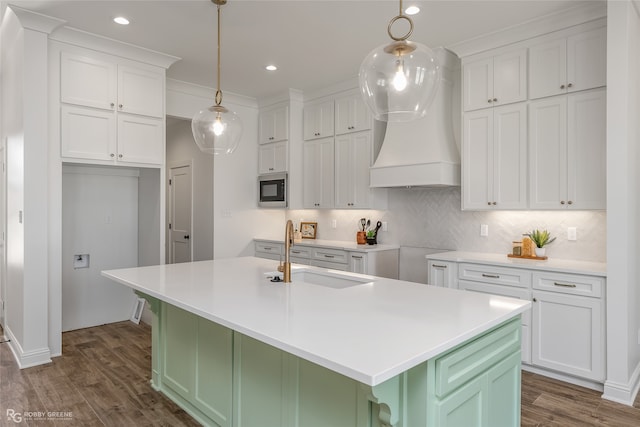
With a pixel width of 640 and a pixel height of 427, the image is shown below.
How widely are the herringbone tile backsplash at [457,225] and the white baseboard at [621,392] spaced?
0.97 m

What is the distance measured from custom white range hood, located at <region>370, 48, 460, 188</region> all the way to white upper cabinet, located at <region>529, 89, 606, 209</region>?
2.46ft

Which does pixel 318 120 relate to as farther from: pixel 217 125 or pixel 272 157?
pixel 217 125

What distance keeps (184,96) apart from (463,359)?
4.60 metres

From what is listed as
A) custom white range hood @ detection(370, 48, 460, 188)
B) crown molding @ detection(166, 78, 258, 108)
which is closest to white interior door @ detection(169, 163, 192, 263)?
crown molding @ detection(166, 78, 258, 108)

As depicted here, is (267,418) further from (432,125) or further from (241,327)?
(432,125)

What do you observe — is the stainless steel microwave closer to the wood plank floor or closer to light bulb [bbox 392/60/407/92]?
the wood plank floor

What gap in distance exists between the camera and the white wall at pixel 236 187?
5.20 meters

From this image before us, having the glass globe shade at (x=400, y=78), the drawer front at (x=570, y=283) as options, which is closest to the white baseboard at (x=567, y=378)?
the drawer front at (x=570, y=283)

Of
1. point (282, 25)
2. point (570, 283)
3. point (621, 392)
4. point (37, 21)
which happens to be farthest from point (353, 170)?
point (37, 21)

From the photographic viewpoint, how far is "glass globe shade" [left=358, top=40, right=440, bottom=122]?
5.83ft

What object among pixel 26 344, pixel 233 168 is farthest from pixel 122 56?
pixel 26 344

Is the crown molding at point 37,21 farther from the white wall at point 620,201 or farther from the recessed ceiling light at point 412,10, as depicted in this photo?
the white wall at point 620,201

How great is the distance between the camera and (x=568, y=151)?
3174mm

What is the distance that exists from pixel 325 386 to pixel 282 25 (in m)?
2.91
